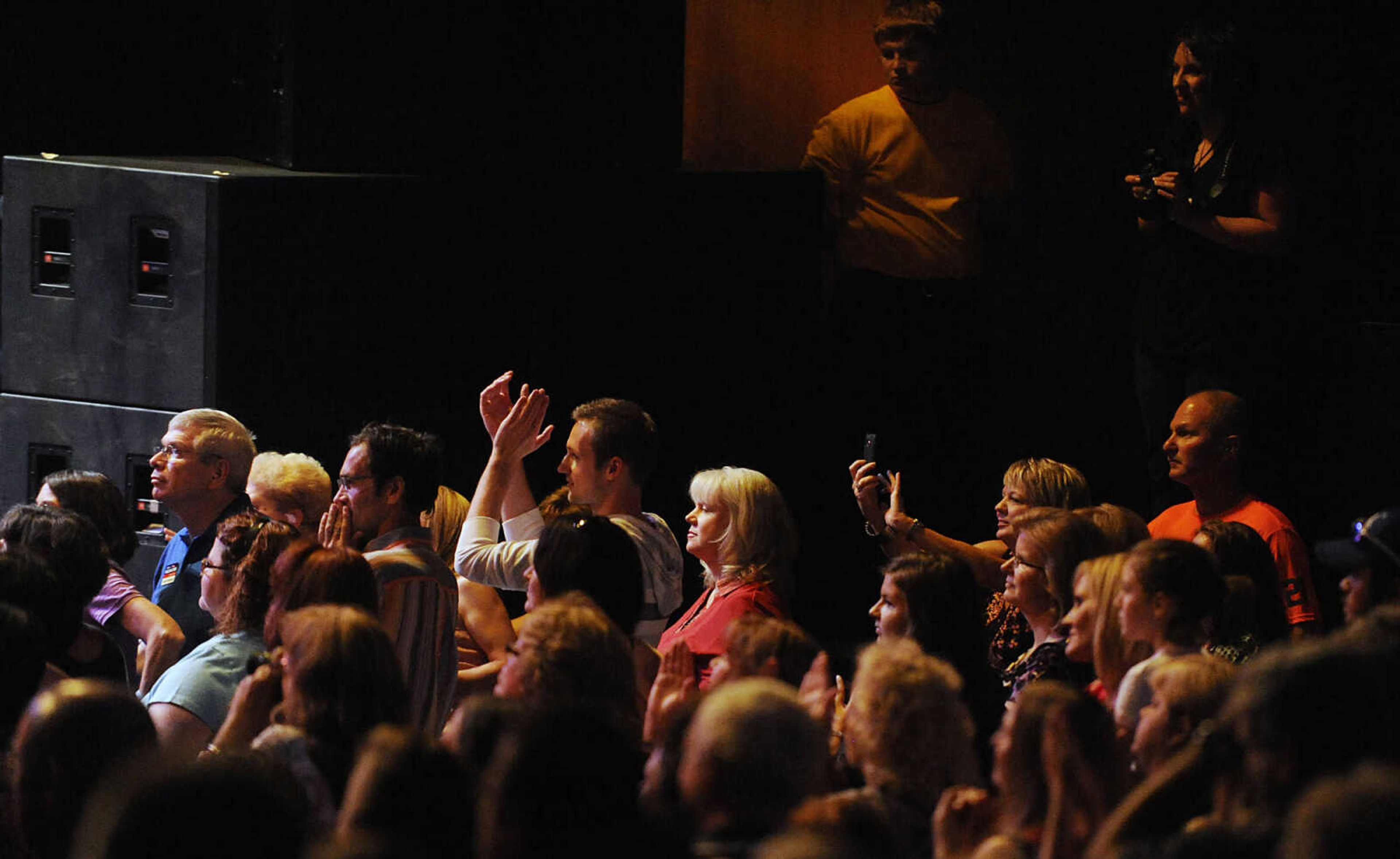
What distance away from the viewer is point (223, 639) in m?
4.09

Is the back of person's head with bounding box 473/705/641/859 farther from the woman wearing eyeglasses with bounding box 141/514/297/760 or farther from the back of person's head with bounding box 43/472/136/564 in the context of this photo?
the back of person's head with bounding box 43/472/136/564

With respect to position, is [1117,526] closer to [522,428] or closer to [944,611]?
[944,611]

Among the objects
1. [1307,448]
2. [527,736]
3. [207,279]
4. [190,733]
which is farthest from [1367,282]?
[527,736]

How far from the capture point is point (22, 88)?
6.17 meters

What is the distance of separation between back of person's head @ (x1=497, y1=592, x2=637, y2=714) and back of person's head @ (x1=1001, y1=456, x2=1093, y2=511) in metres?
1.69

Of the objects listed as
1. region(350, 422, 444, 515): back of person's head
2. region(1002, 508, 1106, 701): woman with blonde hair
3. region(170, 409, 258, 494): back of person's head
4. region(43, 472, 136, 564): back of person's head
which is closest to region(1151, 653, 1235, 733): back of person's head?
region(1002, 508, 1106, 701): woman with blonde hair

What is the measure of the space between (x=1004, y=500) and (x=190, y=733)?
206 centimetres

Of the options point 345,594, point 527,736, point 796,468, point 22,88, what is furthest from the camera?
point 796,468

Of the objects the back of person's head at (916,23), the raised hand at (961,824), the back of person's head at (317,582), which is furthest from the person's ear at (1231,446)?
the raised hand at (961,824)

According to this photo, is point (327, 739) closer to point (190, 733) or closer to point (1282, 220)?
point (190, 733)

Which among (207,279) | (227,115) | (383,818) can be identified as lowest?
(383,818)

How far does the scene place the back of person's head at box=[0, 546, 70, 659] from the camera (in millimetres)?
3928

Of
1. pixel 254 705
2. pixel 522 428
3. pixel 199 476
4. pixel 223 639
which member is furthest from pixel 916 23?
pixel 254 705

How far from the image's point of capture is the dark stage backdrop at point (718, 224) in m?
5.96
